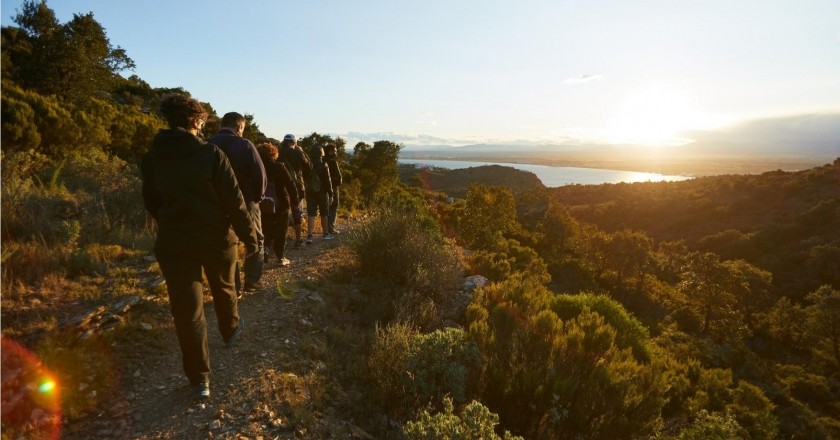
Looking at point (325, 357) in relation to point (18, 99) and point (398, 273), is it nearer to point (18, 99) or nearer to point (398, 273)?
point (398, 273)

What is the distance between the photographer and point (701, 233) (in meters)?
44.6

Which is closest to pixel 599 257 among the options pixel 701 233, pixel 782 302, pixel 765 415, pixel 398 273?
pixel 782 302

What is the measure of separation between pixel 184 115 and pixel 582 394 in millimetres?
4026

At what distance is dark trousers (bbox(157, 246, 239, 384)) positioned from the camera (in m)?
2.88

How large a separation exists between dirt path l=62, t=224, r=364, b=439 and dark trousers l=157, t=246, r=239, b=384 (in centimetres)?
29

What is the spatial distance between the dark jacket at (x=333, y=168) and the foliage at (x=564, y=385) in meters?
5.31

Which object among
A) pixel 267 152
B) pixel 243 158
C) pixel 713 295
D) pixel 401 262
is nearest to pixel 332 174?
pixel 267 152

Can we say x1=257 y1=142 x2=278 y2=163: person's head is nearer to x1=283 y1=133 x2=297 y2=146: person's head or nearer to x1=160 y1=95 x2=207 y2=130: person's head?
x1=283 y1=133 x2=297 y2=146: person's head

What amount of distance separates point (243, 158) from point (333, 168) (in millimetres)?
4489

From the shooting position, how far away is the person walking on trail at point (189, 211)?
2.79 meters

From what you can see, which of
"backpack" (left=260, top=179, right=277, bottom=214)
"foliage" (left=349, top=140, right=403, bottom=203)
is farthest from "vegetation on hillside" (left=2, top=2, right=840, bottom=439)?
"foliage" (left=349, top=140, right=403, bottom=203)

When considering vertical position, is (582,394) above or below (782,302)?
above

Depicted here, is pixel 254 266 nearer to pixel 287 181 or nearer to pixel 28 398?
pixel 287 181

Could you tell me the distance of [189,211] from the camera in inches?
112
